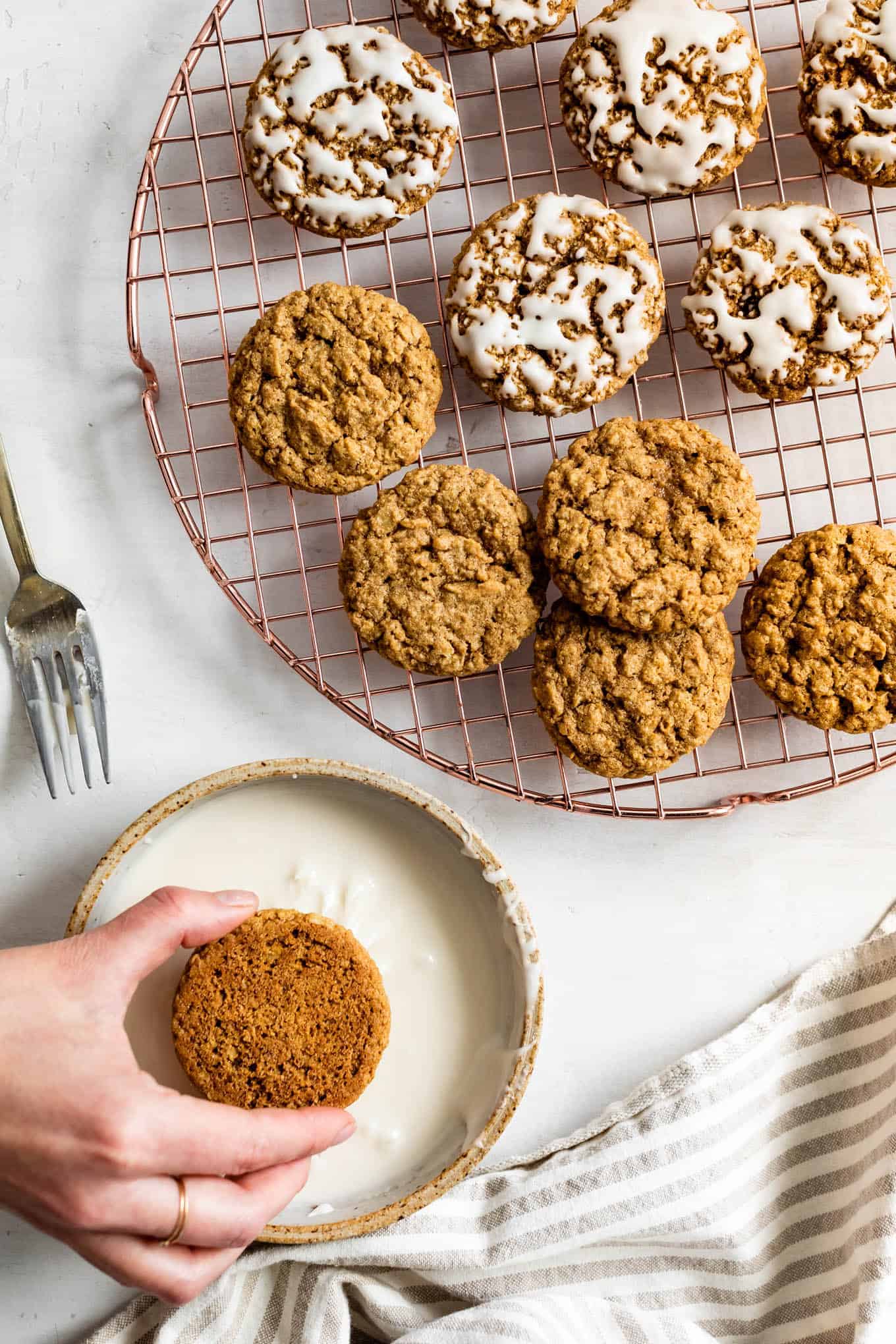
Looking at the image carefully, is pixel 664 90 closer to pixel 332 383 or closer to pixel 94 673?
pixel 332 383

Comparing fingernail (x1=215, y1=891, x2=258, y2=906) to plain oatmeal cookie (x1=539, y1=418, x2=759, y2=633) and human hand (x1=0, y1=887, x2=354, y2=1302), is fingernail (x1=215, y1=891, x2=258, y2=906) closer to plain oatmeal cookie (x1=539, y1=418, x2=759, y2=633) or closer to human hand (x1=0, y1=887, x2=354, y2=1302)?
human hand (x1=0, y1=887, x2=354, y2=1302)

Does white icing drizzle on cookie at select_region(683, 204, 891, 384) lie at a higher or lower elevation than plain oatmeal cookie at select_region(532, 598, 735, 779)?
higher

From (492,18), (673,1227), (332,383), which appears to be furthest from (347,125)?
(673,1227)

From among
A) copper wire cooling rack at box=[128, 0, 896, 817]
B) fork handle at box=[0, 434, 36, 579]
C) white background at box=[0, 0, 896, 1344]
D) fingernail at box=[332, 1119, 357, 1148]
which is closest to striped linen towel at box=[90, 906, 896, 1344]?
white background at box=[0, 0, 896, 1344]

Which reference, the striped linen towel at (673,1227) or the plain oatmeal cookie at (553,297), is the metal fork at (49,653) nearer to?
the plain oatmeal cookie at (553,297)

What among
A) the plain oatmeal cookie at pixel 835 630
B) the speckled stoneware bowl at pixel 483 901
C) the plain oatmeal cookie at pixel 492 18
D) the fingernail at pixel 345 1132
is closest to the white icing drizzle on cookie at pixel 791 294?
the plain oatmeal cookie at pixel 835 630

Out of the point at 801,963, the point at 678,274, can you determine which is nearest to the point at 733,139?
the point at 678,274
